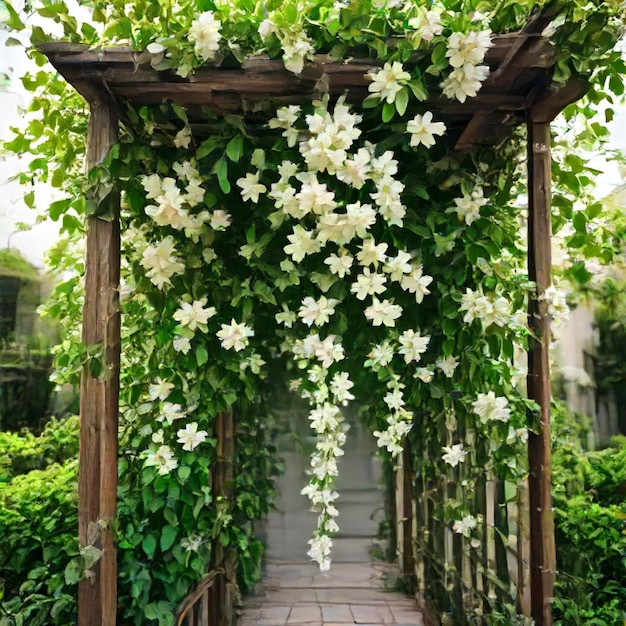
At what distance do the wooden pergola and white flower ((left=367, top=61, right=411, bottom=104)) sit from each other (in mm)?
69

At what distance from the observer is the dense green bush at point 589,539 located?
1.86 m

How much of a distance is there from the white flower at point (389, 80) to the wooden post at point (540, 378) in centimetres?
45

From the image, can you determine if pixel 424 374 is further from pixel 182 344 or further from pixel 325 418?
pixel 182 344

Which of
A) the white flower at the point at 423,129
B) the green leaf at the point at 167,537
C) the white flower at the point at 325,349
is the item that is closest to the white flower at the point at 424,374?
the white flower at the point at 325,349

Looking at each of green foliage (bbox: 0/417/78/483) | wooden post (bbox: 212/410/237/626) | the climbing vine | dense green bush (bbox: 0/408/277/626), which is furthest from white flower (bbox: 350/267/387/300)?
green foliage (bbox: 0/417/78/483)

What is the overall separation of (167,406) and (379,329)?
64cm

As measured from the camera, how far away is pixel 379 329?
5.74 feet

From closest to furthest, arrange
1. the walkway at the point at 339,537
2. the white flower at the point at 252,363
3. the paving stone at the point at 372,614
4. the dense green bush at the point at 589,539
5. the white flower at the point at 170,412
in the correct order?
the white flower at the point at 170,412, the white flower at the point at 252,363, the dense green bush at the point at 589,539, the paving stone at the point at 372,614, the walkway at the point at 339,537

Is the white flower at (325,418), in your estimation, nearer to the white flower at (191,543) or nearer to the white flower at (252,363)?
the white flower at (252,363)

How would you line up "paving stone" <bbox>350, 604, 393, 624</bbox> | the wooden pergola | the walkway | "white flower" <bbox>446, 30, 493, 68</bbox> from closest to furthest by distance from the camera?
"white flower" <bbox>446, 30, 493, 68</bbox> < the wooden pergola < "paving stone" <bbox>350, 604, 393, 624</bbox> < the walkway

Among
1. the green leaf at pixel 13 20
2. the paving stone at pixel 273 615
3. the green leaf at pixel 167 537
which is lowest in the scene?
the paving stone at pixel 273 615

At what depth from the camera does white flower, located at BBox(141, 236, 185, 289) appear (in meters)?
1.51

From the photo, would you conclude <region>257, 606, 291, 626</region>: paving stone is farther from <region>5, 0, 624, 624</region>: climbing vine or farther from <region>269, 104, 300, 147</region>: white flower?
<region>269, 104, 300, 147</region>: white flower

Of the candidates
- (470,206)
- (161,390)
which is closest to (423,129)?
(470,206)
